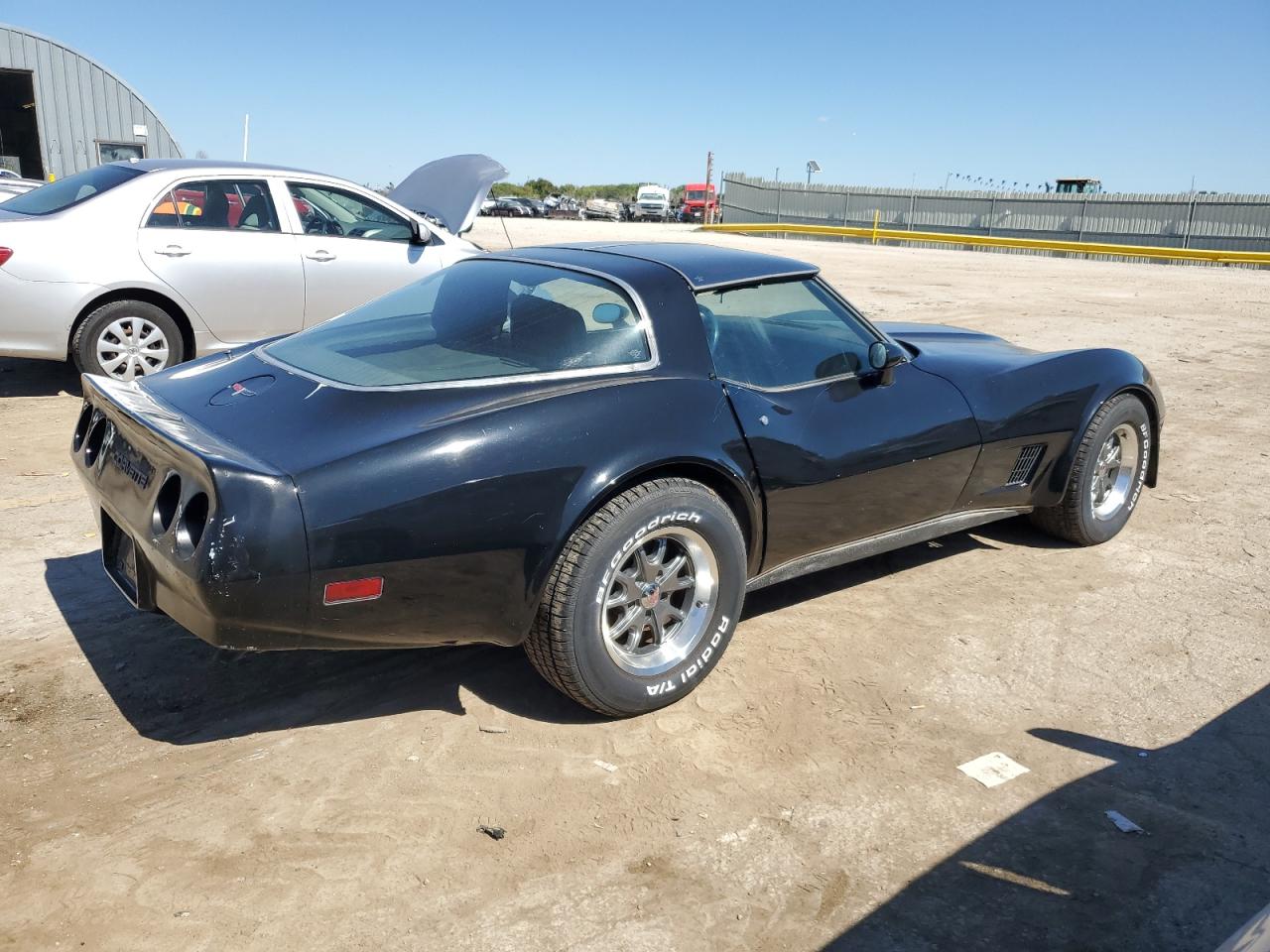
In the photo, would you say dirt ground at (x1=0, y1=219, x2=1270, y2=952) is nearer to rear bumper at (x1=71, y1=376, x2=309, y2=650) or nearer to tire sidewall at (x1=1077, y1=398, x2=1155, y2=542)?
tire sidewall at (x1=1077, y1=398, x2=1155, y2=542)

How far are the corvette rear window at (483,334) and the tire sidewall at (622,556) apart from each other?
0.52m

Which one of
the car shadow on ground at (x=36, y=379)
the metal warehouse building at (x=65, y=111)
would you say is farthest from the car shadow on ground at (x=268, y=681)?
the metal warehouse building at (x=65, y=111)

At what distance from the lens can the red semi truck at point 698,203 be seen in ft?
168

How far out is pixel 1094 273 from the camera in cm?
2098

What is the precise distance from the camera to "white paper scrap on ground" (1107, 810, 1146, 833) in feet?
9.30

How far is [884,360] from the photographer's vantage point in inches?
154

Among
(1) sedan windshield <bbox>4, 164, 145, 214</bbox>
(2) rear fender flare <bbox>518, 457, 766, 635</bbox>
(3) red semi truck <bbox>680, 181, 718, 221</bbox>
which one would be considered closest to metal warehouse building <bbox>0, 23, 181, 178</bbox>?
(1) sedan windshield <bbox>4, 164, 145, 214</bbox>

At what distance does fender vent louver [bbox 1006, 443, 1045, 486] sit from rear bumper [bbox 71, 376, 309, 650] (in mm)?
3021

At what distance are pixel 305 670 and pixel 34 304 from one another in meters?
4.26

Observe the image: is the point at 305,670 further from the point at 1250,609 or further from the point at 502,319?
the point at 1250,609

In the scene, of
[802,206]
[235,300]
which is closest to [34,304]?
[235,300]

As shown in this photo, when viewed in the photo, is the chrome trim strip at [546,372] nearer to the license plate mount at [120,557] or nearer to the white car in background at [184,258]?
the license plate mount at [120,557]

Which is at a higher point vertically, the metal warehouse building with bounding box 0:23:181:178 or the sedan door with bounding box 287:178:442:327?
the metal warehouse building with bounding box 0:23:181:178

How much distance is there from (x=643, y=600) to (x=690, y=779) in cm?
55
